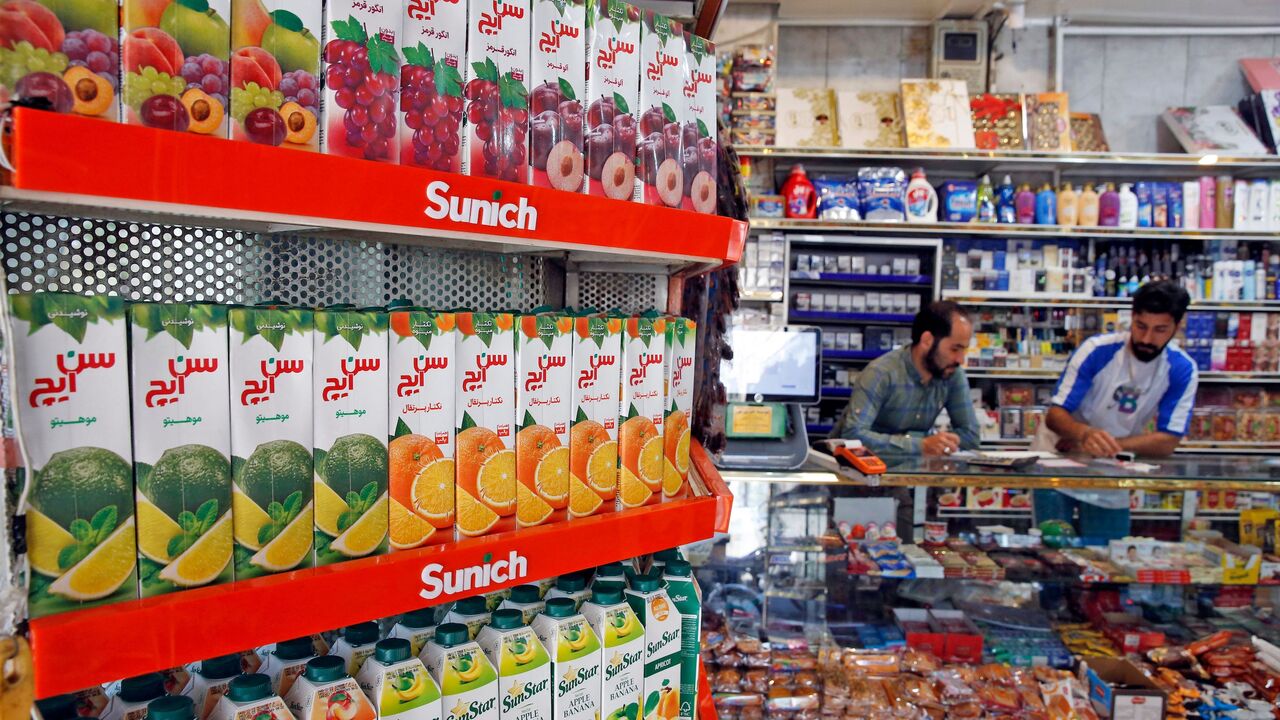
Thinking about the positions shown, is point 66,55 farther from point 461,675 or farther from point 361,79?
point 461,675

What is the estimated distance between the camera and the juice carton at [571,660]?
1.17 metres

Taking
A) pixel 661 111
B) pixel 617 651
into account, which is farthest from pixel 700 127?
pixel 617 651

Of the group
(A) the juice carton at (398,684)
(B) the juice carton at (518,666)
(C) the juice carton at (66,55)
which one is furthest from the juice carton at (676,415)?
(C) the juice carton at (66,55)

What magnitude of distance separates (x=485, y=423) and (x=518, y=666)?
365 mm

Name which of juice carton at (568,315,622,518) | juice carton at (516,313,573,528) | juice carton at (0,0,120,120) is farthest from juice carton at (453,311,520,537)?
juice carton at (0,0,120,120)

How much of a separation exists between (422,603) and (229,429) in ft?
1.05

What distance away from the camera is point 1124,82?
21.1 feet

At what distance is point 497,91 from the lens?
1056 millimetres

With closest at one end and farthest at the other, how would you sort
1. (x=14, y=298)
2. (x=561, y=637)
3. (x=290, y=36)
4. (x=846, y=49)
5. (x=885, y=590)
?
(x=14, y=298) → (x=290, y=36) → (x=561, y=637) → (x=885, y=590) → (x=846, y=49)

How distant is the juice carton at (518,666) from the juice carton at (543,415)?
0.16m

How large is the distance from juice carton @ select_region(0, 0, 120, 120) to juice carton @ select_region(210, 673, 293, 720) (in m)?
0.66

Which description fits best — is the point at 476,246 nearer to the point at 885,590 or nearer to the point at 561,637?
the point at 561,637

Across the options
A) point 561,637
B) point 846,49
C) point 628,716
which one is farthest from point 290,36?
point 846,49

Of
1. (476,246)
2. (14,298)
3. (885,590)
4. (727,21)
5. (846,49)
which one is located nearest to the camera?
(14,298)
